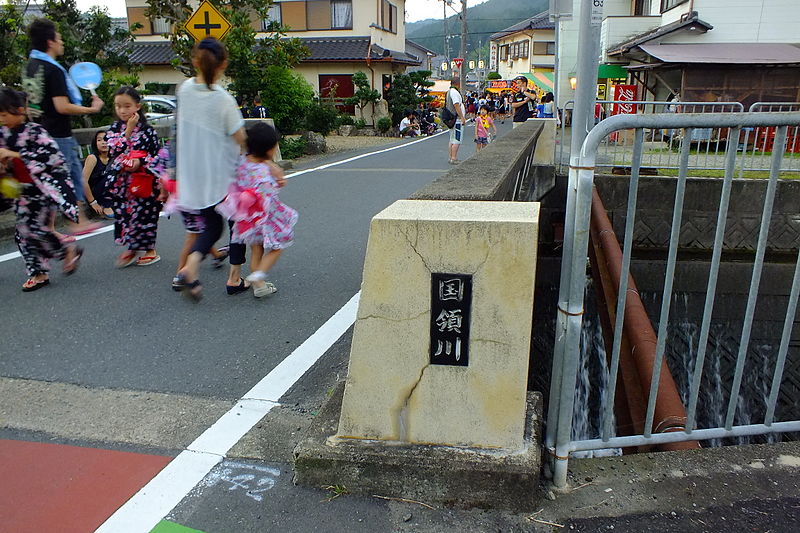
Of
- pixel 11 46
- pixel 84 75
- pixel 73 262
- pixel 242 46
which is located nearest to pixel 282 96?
pixel 242 46

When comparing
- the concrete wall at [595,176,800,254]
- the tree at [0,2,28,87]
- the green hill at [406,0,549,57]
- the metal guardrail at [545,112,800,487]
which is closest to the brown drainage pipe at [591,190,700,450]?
the metal guardrail at [545,112,800,487]

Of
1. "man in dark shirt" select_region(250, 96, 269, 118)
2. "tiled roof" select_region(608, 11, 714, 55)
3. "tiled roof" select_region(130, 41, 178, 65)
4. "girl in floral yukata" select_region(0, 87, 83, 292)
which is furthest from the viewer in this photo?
"tiled roof" select_region(130, 41, 178, 65)

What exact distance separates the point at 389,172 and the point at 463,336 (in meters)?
10.7

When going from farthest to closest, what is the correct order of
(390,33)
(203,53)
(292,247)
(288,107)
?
(390,33)
(288,107)
(292,247)
(203,53)

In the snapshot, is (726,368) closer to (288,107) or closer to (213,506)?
(213,506)

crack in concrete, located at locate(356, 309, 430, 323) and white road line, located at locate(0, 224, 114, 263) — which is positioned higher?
crack in concrete, located at locate(356, 309, 430, 323)

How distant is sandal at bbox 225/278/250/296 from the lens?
16.5ft

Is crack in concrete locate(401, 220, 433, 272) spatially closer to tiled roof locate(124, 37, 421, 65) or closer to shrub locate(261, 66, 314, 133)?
shrub locate(261, 66, 314, 133)

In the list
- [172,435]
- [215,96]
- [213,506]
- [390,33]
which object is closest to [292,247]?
[215,96]

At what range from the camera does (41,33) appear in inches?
215

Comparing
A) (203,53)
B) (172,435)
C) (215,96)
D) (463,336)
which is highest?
(203,53)

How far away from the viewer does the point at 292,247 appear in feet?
21.6

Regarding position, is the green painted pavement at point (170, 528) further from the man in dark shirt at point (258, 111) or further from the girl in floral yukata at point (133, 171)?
the man in dark shirt at point (258, 111)

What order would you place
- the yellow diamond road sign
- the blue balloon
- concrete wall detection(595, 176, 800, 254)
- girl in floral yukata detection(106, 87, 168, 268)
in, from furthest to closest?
the yellow diamond road sign
concrete wall detection(595, 176, 800, 254)
the blue balloon
girl in floral yukata detection(106, 87, 168, 268)
